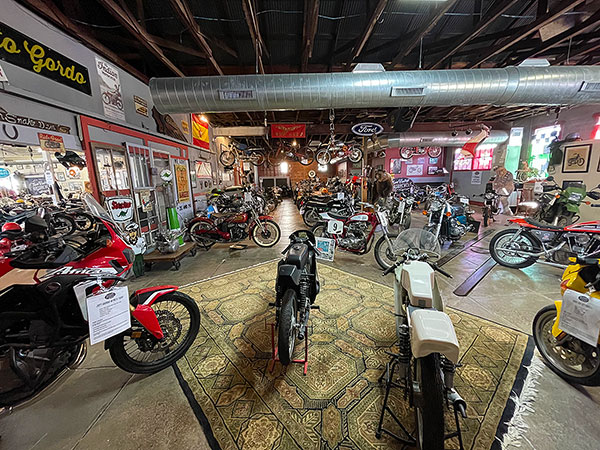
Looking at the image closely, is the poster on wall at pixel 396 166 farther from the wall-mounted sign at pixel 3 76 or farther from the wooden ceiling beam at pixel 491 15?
the wall-mounted sign at pixel 3 76

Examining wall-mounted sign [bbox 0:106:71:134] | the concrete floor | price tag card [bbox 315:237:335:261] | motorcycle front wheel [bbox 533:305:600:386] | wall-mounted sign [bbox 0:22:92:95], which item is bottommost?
the concrete floor

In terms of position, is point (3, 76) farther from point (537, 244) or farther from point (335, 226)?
point (537, 244)

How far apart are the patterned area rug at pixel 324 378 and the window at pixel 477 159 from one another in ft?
33.5

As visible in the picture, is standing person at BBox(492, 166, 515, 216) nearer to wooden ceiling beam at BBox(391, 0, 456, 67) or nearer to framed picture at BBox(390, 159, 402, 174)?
framed picture at BBox(390, 159, 402, 174)

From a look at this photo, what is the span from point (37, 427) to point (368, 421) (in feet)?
6.90

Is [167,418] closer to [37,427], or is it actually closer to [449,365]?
[37,427]

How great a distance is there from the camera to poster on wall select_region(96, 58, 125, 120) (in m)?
3.18

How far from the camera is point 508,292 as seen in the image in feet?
9.43

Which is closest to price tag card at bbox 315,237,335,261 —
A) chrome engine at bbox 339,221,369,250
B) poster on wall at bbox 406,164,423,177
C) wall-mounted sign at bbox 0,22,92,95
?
chrome engine at bbox 339,221,369,250

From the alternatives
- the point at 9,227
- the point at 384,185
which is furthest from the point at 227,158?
the point at 9,227

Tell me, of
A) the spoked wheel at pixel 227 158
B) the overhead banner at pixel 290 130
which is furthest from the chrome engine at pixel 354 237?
the spoked wheel at pixel 227 158

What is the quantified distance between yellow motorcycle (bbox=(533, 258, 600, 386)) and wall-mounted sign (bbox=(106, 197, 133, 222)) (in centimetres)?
415

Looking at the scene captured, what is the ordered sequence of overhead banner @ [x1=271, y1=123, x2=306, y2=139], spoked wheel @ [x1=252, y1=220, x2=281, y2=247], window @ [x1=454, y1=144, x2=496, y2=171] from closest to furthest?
spoked wheel @ [x1=252, y1=220, x2=281, y2=247], overhead banner @ [x1=271, y1=123, x2=306, y2=139], window @ [x1=454, y1=144, x2=496, y2=171]

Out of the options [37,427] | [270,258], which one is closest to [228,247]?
[270,258]
